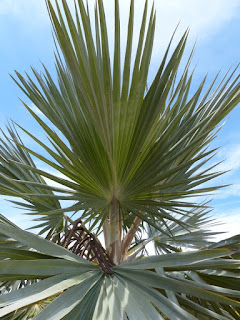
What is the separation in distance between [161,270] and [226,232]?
139 centimetres

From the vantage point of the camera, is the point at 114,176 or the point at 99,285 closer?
the point at 99,285

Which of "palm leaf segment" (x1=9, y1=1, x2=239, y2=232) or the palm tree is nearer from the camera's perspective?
the palm tree

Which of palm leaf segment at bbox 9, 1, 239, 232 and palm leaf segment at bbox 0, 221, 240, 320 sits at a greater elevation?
palm leaf segment at bbox 9, 1, 239, 232

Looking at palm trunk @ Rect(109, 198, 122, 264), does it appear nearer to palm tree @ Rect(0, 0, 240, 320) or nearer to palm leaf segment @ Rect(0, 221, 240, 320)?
palm tree @ Rect(0, 0, 240, 320)

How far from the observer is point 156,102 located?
4.99 ft

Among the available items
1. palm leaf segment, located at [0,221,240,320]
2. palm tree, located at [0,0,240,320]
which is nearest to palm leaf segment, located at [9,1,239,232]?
palm tree, located at [0,0,240,320]

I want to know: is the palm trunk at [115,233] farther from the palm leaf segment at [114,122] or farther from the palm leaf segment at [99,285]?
the palm leaf segment at [99,285]

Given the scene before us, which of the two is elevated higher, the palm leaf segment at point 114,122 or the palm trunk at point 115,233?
the palm leaf segment at point 114,122

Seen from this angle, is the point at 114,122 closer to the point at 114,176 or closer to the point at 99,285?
the point at 114,176

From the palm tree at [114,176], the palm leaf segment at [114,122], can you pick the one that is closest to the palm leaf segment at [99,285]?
the palm tree at [114,176]

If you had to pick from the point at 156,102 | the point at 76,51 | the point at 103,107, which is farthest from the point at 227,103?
the point at 76,51

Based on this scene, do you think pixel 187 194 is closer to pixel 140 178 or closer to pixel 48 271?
pixel 140 178

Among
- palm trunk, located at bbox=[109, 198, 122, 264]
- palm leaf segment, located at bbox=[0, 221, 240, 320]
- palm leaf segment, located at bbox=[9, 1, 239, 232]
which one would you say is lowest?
palm leaf segment, located at bbox=[0, 221, 240, 320]

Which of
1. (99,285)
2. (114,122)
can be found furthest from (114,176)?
(99,285)
